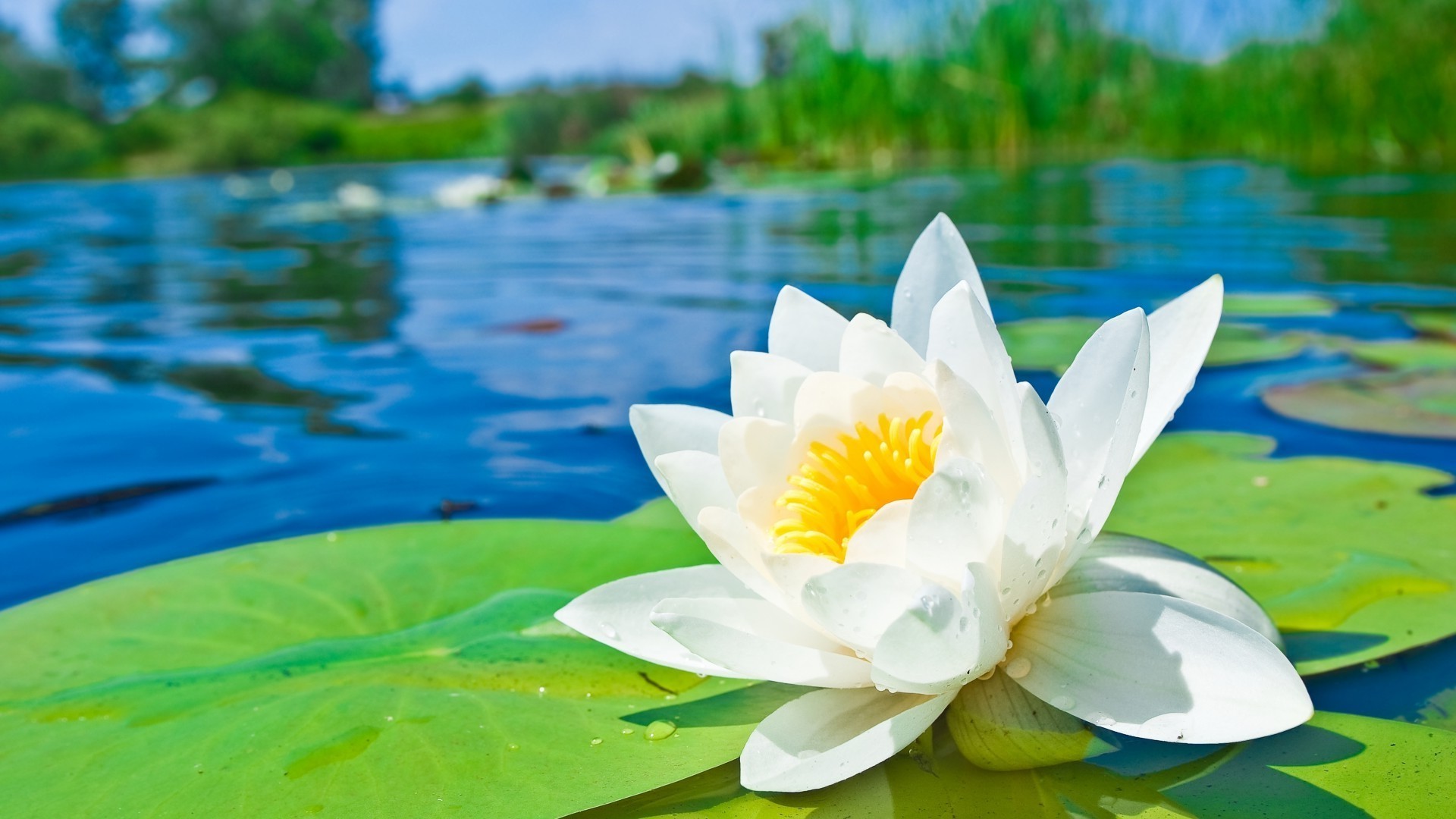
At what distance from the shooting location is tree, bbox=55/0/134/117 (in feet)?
142

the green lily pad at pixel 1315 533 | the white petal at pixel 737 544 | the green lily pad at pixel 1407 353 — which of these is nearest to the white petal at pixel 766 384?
the white petal at pixel 737 544

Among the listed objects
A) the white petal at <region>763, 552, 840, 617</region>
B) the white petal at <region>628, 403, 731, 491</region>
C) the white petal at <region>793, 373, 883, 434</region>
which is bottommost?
the white petal at <region>763, 552, 840, 617</region>

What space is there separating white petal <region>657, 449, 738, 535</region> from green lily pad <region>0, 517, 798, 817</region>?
19 centimetres

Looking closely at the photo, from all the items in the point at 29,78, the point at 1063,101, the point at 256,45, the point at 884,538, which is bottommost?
the point at 884,538

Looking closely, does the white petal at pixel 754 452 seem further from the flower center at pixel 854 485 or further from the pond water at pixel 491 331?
the pond water at pixel 491 331

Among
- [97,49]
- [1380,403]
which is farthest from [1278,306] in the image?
[97,49]

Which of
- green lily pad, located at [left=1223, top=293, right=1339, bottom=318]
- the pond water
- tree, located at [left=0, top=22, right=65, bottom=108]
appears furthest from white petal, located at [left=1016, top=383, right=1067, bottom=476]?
tree, located at [left=0, top=22, right=65, bottom=108]

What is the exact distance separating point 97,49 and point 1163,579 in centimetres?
5514

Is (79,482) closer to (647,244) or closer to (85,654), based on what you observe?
(85,654)

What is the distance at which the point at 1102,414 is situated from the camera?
0.82 meters

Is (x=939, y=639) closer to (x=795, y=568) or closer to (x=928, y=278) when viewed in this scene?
(x=795, y=568)

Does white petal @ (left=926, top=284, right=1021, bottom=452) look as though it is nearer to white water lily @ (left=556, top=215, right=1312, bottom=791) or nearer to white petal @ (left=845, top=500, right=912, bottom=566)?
white water lily @ (left=556, top=215, right=1312, bottom=791)

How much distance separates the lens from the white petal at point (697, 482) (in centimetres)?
88

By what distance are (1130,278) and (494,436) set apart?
2.44 m
